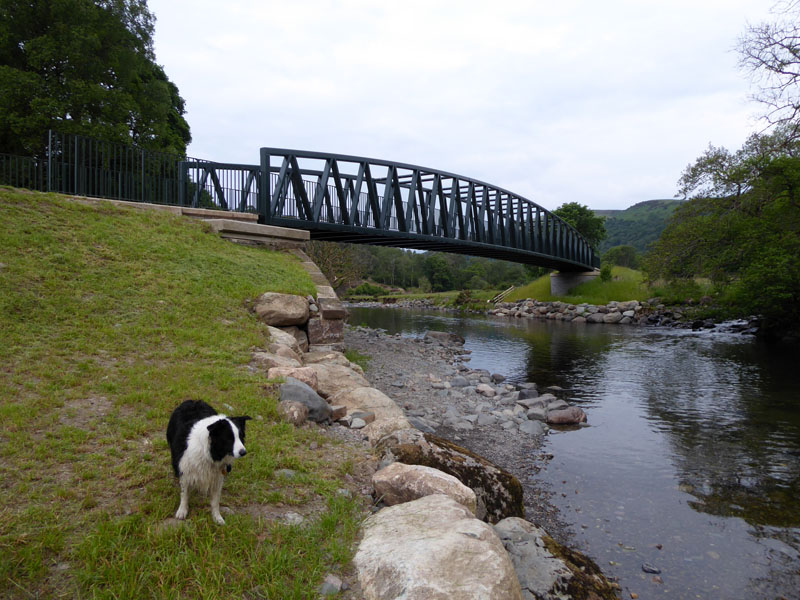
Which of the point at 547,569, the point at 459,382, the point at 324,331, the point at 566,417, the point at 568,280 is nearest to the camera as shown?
the point at 547,569

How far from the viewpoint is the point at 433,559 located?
3529mm

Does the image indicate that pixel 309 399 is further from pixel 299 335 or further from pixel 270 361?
pixel 299 335

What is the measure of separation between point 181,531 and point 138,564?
0.43 metres

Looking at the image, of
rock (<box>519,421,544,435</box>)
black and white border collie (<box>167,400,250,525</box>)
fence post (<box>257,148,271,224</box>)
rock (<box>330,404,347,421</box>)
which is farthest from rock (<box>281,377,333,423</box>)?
fence post (<box>257,148,271,224</box>)

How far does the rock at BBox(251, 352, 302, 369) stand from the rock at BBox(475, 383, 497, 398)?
740 cm

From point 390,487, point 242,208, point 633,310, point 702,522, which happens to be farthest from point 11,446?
point 633,310

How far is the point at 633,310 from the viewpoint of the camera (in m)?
46.4

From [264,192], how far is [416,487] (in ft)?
59.8

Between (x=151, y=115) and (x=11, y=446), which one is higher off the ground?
(x=151, y=115)

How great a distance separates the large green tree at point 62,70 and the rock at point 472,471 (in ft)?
91.1

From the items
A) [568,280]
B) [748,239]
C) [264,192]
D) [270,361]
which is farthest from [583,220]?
[270,361]

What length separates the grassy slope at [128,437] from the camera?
3518 millimetres

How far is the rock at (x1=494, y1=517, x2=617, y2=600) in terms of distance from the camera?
441cm

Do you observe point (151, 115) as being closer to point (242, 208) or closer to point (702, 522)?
point (242, 208)
